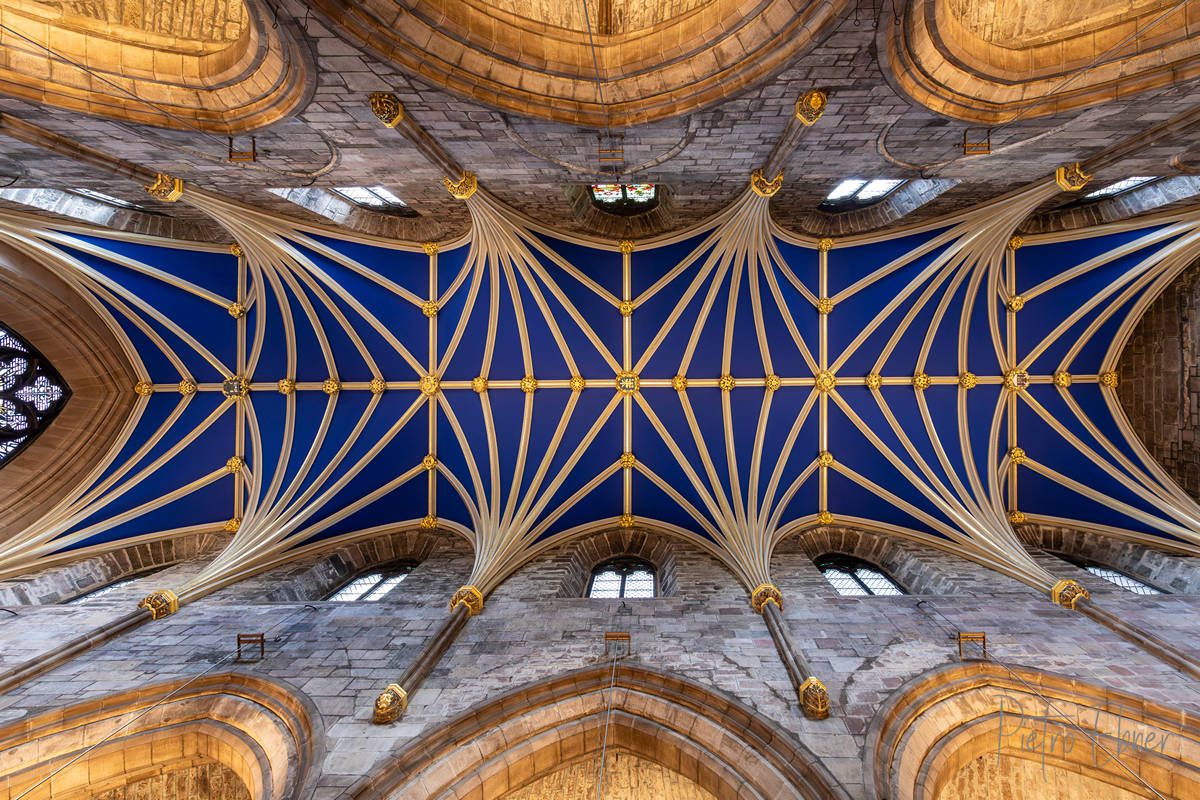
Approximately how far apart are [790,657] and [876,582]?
5.03 meters

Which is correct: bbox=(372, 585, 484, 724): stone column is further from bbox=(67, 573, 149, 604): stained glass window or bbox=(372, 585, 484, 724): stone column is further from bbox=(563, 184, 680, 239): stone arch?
bbox=(563, 184, 680, 239): stone arch

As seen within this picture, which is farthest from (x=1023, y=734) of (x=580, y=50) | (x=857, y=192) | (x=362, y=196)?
(x=362, y=196)

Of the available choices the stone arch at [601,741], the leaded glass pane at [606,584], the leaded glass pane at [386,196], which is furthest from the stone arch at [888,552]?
the leaded glass pane at [386,196]

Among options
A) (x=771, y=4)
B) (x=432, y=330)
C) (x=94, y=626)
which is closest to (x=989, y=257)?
(x=771, y=4)

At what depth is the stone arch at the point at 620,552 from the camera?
10102mm

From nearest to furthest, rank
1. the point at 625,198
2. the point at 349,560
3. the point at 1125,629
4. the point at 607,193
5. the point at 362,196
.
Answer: the point at 1125,629
the point at 362,196
the point at 349,560
the point at 607,193
the point at 625,198

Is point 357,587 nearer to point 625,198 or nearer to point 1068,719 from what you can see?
point 625,198

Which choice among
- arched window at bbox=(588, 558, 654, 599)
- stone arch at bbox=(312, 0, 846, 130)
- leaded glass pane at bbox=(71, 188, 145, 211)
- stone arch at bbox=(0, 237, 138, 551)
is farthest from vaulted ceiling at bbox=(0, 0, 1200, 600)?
stone arch at bbox=(312, 0, 846, 130)

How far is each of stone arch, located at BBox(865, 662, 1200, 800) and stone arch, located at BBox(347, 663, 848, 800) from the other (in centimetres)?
107

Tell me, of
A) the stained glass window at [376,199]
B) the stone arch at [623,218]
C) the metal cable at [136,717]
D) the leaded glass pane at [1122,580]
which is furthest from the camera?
the stone arch at [623,218]

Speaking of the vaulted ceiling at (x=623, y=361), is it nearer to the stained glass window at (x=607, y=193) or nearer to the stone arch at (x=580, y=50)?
the stained glass window at (x=607, y=193)

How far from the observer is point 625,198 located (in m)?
11.5

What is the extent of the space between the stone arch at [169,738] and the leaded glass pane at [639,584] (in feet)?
18.6

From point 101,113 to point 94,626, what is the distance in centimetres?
723
